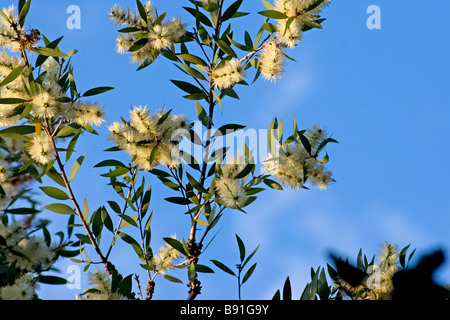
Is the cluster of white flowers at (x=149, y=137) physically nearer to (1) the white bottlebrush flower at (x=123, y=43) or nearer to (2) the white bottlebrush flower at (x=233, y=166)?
(2) the white bottlebrush flower at (x=233, y=166)

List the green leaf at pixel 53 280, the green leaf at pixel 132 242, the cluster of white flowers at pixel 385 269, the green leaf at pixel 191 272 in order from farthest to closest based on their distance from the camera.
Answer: the green leaf at pixel 53 280
the green leaf at pixel 132 242
the green leaf at pixel 191 272
the cluster of white flowers at pixel 385 269

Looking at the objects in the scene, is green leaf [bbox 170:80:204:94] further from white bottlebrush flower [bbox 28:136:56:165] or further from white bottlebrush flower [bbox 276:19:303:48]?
white bottlebrush flower [bbox 28:136:56:165]

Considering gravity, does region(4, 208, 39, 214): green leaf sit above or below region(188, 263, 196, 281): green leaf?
above

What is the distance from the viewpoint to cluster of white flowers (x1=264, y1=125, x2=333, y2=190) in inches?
81.4

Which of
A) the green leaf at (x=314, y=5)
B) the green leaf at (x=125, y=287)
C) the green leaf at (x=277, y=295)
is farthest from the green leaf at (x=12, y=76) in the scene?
the green leaf at (x=277, y=295)

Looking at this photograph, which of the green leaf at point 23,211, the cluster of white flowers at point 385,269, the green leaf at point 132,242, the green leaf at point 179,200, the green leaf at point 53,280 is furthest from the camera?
the green leaf at point 23,211

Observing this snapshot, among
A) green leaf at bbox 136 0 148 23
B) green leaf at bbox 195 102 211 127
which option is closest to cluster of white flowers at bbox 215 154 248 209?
green leaf at bbox 195 102 211 127

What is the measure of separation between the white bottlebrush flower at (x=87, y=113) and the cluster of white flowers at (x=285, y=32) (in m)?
0.65

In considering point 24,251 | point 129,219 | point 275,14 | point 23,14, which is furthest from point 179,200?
point 23,14

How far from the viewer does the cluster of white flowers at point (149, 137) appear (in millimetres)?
2023

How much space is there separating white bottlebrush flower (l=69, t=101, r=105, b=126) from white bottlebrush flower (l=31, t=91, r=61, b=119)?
94 mm

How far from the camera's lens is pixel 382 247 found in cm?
201
